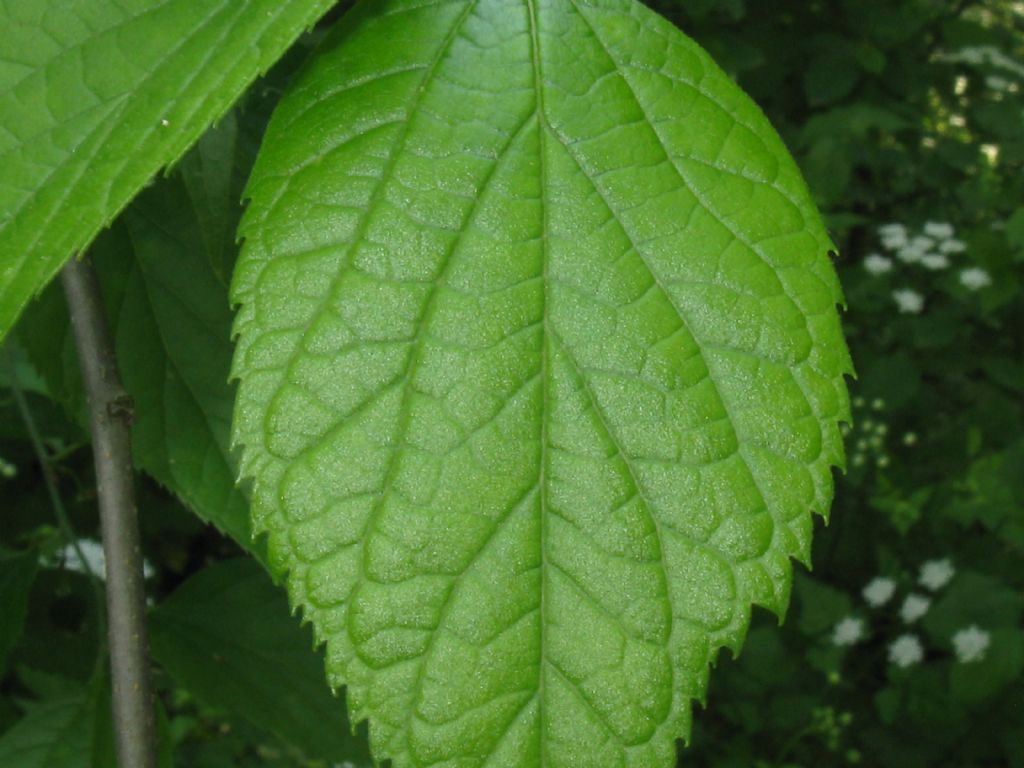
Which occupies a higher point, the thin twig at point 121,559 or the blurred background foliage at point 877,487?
the thin twig at point 121,559

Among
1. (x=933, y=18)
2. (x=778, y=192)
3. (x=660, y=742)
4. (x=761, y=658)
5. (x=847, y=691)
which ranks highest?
(x=778, y=192)

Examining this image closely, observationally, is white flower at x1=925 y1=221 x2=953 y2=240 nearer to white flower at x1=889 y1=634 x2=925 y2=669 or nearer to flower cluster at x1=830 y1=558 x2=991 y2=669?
flower cluster at x1=830 y1=558 x2=991 y2=669

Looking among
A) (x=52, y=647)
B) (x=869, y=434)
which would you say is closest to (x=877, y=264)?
(x=869, y=434)

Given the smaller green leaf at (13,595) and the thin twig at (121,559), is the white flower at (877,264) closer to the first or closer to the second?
the smaller green leaf at (13,595)

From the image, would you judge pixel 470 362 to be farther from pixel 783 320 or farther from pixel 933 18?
pixel 933 18

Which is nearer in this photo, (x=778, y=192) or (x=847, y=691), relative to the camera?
(x=778, y=192)

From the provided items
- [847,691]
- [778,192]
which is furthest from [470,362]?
[847,691]

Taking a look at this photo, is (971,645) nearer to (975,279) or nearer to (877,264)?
(975,279)

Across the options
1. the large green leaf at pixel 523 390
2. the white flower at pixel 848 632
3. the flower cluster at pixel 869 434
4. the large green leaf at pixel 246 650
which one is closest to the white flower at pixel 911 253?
the flower cluster at pixel 869 434

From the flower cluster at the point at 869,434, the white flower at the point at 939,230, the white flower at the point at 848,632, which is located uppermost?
the white flower at the point at 939,230
